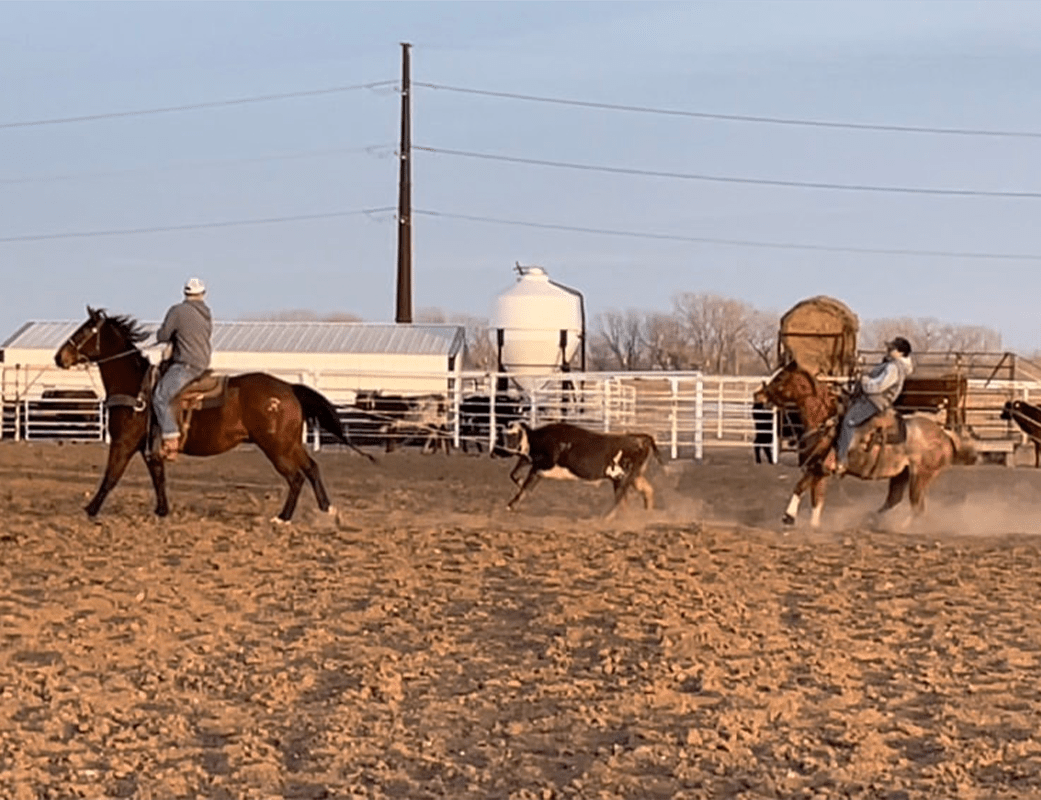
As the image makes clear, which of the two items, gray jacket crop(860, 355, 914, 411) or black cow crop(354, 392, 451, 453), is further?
black cow crop(354, 392, 451, 453)

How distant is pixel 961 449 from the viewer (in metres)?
12.6

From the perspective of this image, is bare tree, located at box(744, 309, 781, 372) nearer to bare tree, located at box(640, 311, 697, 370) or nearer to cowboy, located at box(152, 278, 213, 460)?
bare tree, located at box(640, 311, 697, 370)

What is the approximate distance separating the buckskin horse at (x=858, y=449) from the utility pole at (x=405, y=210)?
2406 cm

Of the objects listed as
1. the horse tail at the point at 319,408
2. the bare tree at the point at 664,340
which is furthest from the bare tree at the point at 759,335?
the horse tail at the point at 319,408

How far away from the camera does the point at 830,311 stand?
987 inches

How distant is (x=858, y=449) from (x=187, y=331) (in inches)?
204

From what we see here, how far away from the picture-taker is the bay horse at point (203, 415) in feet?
37.3

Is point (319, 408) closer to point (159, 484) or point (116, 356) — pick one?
point (159, 484)

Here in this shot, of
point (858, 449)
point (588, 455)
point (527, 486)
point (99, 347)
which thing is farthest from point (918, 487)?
point (99, 347)

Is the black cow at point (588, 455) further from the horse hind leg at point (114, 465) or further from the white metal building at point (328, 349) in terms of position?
the white metal building at point (328, 349)

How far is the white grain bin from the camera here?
101 ft

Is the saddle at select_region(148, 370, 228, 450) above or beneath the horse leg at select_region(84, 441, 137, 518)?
above

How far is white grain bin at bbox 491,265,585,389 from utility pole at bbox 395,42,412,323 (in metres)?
4.91

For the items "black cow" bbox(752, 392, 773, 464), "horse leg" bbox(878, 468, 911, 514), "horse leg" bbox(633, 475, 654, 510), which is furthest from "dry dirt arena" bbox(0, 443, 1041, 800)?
"black cow" bbox(752, 392, 773, 464)
